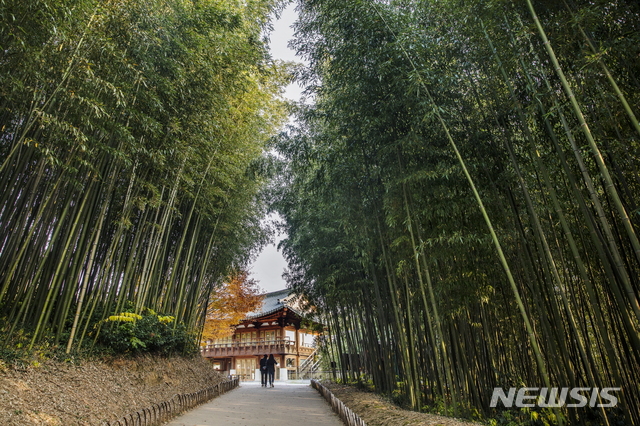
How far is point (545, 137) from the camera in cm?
292

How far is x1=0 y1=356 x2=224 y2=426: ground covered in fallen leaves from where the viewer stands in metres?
2.67

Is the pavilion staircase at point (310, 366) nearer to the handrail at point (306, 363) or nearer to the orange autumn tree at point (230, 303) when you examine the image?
the handrail at point (306, 363)

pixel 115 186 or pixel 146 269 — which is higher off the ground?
pixel 115 186

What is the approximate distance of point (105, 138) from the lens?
400cm

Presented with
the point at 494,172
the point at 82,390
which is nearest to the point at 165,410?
the point at 82,390

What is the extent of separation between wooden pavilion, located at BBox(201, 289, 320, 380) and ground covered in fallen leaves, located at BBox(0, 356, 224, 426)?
11.2 metres

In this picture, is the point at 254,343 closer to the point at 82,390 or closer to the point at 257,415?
the point at 257,415

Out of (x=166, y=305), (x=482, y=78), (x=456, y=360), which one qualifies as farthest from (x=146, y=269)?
(x=482, y=78)

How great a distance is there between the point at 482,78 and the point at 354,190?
2.11 metres

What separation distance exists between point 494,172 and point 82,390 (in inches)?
185

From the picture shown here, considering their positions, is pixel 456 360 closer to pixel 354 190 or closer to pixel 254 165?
pixel 354 190

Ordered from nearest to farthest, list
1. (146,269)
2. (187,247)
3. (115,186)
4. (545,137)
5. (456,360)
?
1. (545,137)
2. (456,360)
3. (115,186)
4. (146,269)
5. (187,247)

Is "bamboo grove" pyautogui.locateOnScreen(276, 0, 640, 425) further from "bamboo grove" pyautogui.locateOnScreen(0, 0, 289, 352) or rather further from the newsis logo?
"bamboo grove" pyautogui.locateOnScreen(0, 0, 289, 352)

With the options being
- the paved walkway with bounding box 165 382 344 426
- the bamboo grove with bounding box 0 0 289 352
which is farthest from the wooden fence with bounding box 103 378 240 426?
the bamboo grove with bounding box 0 0 289 352
